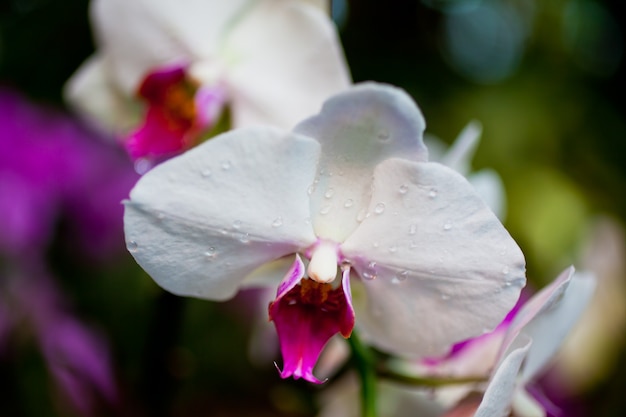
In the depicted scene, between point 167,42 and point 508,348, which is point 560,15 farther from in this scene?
point 508,348

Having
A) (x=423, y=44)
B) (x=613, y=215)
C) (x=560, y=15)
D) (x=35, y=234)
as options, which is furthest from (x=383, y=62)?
(x=35, y=234)

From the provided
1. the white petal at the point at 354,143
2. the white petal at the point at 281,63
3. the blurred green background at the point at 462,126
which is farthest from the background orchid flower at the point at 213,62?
the blurred green background at the point at 462,126

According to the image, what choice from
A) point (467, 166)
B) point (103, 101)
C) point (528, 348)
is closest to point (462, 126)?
point (467, 166)

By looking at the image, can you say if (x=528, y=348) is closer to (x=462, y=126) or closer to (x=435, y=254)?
(x=435, y=254)

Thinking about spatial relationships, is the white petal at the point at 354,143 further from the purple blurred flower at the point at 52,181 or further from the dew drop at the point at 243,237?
the purple blurred flower at the point at 52,181

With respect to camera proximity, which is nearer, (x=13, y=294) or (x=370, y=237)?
(x=370, y=237)

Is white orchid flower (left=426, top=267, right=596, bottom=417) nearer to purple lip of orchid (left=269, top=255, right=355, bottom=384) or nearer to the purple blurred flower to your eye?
purple lip of orchid (left=269, top=255, right=355, bottom=384)
